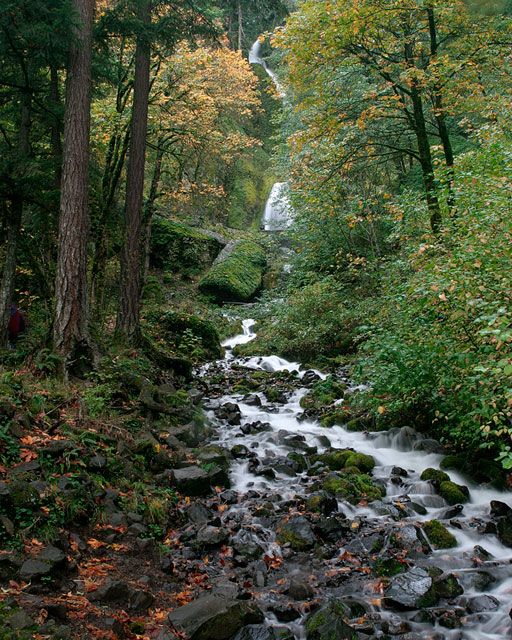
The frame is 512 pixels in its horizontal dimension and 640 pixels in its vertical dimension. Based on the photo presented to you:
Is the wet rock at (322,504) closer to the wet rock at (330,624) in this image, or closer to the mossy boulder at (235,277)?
the wet rock at (330,624)

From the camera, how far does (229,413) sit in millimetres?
10258

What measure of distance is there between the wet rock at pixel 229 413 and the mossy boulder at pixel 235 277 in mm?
10684

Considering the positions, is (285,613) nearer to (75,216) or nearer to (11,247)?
(75,216)

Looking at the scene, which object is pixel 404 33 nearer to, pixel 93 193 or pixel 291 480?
pixel 93 193

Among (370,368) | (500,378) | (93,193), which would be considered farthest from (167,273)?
(500,378)

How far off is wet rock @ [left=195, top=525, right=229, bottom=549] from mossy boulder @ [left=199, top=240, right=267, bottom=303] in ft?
51.1

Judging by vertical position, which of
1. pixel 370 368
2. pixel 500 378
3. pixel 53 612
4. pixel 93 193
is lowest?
pixel 53 612

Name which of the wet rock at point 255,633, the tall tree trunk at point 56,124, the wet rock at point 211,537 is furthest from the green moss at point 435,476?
the tall tree trunk at point 56,124

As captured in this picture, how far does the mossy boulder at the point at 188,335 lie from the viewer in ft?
46.6

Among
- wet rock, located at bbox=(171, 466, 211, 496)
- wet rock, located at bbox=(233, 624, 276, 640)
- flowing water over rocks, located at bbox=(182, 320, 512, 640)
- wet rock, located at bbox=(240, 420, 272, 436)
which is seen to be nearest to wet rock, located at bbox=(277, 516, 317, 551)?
flowing water over rocks, located at bbox=(182, 320, 512, 640)

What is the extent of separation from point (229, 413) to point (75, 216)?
489cm

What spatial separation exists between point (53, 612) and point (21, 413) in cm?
305

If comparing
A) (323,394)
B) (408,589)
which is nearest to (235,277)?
(323,394)

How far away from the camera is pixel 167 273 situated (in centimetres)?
2184
